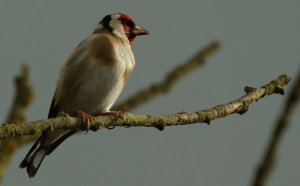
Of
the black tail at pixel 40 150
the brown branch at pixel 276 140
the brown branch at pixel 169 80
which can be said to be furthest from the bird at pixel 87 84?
the brown branch at pixel 276 140

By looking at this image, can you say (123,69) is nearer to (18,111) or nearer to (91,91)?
(91,91)

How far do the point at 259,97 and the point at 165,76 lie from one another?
1109mm

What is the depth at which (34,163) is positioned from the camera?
4.20 meters

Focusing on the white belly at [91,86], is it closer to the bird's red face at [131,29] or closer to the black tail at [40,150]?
the black tail at [40,150]

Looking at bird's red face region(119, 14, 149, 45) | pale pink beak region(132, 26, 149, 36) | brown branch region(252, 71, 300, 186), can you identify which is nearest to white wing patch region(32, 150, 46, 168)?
bird's red face region(119, 14, 149, 45)

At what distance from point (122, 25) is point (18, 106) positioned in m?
3.69

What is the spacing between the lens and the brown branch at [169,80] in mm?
2381

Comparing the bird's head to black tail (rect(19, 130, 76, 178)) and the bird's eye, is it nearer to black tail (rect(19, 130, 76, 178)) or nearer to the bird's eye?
the bird's eye

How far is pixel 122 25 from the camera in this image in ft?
18.4

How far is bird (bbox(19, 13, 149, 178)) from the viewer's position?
4.26 meters

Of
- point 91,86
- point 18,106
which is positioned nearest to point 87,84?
point 91,86

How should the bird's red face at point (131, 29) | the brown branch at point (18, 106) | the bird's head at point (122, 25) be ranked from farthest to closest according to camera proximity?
the bird's red face at point (131, 29), the bird's head at point (122, 25), the brown branch at point (18, 106)

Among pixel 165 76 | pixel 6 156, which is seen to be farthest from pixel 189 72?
pixel 6 156

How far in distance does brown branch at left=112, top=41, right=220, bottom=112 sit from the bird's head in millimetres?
2953
